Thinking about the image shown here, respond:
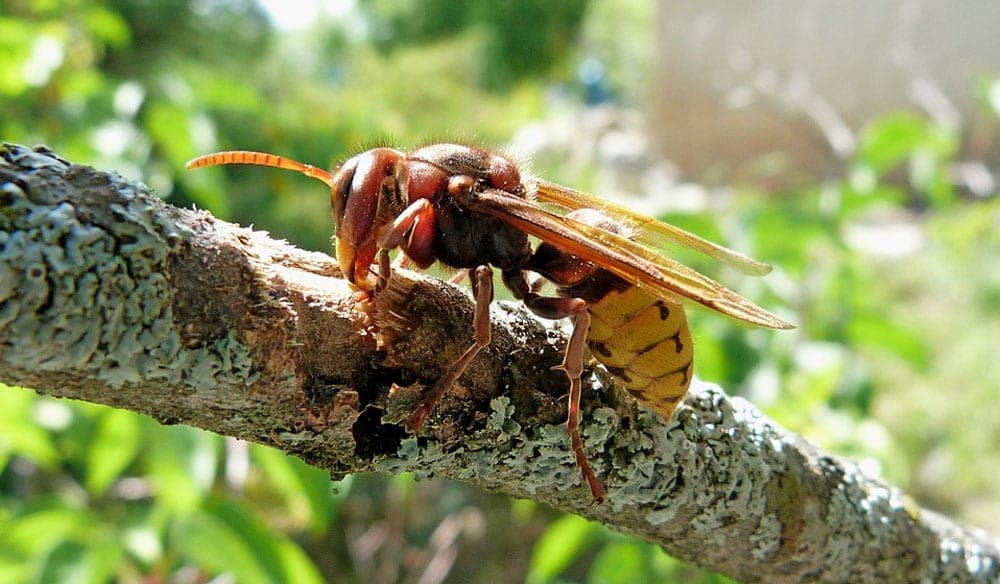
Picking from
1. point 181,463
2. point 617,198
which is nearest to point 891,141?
point 181,463

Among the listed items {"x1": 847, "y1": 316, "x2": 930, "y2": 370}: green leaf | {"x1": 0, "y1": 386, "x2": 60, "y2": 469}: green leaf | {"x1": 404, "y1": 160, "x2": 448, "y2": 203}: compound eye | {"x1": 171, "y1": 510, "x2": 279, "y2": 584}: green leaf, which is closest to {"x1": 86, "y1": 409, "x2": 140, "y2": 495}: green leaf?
{"x1": 0, "y1": 386, "x2": 60, "y2": 469}: green leaf

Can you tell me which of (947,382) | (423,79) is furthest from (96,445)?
(423,79)

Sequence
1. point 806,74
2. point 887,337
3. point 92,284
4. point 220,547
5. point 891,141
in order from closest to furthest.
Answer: point 92,284 < point 220,547 < point 887,337 < point 891,141 < point 806,74

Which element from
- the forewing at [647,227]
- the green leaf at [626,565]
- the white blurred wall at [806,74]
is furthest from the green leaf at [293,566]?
the white blurred wall at [806,74]

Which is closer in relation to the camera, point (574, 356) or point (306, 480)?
point (574, 356)

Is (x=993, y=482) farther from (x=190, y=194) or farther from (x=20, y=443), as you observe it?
(x=20, y=443)

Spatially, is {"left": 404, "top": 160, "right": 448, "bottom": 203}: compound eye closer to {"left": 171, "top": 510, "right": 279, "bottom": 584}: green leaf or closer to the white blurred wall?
{"left": 171, "top": 510, "right": 279, "bottom": 584}: green leaf

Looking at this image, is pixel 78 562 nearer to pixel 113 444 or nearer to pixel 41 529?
pixel 41 529
